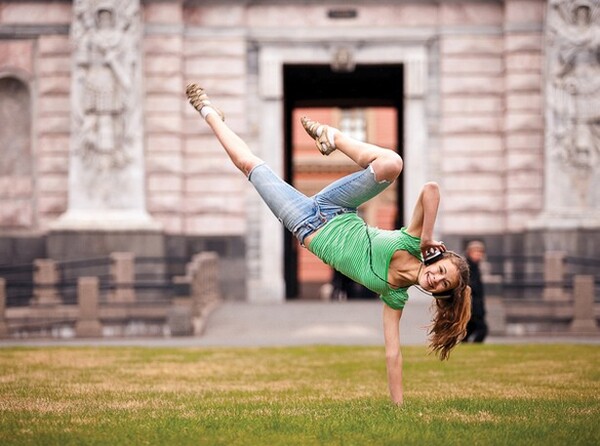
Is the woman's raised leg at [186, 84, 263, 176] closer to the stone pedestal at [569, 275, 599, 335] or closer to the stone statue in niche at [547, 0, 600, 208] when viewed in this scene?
the stone pedestal at [569, 275, 599, 335]

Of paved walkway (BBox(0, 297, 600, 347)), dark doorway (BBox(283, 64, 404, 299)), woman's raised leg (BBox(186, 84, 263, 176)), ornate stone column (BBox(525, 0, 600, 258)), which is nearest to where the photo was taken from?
woman's raised leg (BBox(186, 84, 263, 176))

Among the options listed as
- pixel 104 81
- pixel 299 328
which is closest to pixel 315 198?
pixel 299 328

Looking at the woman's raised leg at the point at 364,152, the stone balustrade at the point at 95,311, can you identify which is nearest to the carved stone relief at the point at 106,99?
the stone balustrade at the point at 95,311

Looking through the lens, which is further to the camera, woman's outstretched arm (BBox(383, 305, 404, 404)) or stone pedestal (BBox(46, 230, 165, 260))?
stone pedestal (BBox(46, 230, 165, 260))

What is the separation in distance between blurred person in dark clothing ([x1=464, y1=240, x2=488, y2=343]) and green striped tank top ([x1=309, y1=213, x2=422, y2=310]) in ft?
35.6

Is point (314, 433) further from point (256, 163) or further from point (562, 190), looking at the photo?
point (562, 190)

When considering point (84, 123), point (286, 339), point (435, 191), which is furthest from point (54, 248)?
point (435, 191)

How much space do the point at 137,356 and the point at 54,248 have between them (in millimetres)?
11655

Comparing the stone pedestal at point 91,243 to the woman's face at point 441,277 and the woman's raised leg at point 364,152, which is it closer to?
the woman's raised leg at point 364,152

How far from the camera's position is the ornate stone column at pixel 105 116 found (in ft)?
92.8

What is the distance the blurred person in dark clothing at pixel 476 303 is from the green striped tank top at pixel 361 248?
10840 millimetres

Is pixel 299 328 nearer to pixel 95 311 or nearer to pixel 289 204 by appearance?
pixel 95 311

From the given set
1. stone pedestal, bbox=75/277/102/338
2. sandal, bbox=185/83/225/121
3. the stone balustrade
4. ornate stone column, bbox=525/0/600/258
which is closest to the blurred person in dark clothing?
the stone balustrade

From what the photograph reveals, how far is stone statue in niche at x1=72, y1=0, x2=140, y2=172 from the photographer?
28.3 meters
